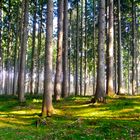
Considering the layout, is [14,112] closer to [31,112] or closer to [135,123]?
[31,112]

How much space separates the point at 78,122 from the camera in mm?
15258

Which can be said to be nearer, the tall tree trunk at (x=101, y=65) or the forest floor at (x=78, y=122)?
the forest floor at (x=78, y=122)

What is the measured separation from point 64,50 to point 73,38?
1065 inches

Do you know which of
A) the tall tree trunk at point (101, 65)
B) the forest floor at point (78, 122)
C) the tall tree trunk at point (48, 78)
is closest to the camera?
the forest floor at point (78, 122)

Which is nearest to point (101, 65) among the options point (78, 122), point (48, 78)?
point (48, 78)

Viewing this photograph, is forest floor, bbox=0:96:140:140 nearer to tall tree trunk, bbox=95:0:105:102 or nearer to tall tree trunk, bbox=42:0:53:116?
tall tree trunk, bbox=42:0:53:116

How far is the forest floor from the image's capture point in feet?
41.1

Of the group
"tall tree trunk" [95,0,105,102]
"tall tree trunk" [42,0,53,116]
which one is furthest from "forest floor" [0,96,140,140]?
"tall tree trunk" [95,0,105,102]

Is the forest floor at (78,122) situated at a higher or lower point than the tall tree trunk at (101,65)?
lower

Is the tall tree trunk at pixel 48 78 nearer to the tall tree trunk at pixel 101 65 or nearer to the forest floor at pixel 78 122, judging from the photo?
the forest floor at pixel 78 122

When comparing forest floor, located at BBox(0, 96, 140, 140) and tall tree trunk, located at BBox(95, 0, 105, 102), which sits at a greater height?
tall tree trunk, located at BBox(95, 0, 105, 102)

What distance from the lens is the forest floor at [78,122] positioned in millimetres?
12516

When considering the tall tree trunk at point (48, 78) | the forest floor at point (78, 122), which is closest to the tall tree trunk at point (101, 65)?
the forest floor at point (78, 122)

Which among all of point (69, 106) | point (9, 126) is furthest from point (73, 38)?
point (9, 126)
